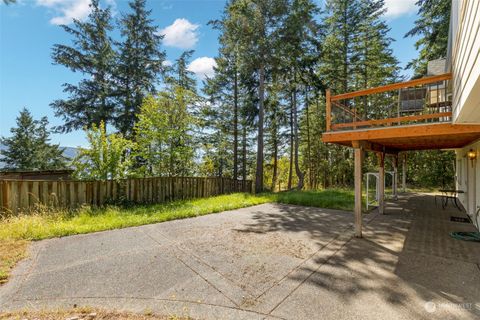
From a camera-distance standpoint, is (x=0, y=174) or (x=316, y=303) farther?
(x=0, y=174)

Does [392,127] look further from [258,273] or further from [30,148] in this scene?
[30,148]

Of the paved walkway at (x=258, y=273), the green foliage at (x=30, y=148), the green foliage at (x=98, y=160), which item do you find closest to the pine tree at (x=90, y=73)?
the green foliage at (x=30, y=148)

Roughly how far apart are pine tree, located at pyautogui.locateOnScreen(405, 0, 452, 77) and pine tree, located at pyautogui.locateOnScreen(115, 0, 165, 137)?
16.2m

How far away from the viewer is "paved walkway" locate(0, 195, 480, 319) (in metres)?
2.54

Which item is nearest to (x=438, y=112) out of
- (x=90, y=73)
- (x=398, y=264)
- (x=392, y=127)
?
(x=392, y=127)

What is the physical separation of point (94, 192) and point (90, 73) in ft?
35.1

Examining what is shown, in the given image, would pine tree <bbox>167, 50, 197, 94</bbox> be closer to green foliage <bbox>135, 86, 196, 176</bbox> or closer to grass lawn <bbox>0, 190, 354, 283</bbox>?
green foliage <bbox>135, 86, 196, 176</bbox>

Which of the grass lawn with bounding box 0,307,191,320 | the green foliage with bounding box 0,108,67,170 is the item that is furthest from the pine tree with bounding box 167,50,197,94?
the grass lawn with bounding box 0,307,191,320

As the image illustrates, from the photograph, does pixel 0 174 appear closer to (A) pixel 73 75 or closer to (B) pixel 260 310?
(A) pixel 73 75

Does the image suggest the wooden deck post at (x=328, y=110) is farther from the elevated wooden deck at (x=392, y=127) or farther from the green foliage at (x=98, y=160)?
the green foliage at (x=98, y=160)

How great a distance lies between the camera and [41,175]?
9820 millimetres

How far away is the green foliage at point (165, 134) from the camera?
10.2 m

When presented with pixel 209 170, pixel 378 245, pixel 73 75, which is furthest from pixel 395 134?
pixel 73 75

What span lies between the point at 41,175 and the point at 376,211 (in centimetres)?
1305
